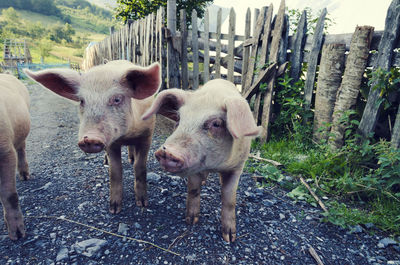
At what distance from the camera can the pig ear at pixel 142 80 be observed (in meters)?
2.12

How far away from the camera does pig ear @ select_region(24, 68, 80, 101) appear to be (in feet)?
7.03

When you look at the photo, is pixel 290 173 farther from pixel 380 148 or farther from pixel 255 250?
pixel 255 250

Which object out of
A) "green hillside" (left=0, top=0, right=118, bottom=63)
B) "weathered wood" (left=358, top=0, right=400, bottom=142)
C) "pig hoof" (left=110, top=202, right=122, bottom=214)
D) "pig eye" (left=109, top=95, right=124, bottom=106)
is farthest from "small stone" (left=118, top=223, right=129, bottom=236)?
"green hillside" (left=0, top=0, right=118, bottom=63)

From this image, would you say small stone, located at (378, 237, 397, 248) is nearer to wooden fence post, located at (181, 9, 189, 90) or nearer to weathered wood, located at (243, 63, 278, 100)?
weathered wood, located at (243, 63, 278, 100)

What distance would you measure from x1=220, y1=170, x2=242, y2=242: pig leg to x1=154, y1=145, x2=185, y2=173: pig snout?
0.75 meters

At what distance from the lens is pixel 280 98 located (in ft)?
14.9

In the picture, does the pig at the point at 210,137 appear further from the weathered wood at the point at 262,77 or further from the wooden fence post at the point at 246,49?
the wooden fence post at the point at 246,49

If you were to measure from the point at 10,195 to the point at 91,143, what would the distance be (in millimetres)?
1015

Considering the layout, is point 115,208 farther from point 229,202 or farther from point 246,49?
point 246,49

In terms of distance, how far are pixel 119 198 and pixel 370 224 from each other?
264cm

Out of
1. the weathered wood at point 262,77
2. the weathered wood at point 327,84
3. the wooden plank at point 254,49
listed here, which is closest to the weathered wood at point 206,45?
the wooden plank at point 254,49

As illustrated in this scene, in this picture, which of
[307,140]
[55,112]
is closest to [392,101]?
[307,140]

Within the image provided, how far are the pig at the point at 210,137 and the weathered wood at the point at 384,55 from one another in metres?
1.98

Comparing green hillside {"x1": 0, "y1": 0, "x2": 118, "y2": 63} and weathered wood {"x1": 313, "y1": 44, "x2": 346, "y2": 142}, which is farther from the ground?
green hillside {"x1": 0, "y1": 0, "x2": 118, "y2": 63}
